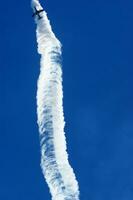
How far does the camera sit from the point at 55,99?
8094 centimetres

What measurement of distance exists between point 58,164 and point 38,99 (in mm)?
7772

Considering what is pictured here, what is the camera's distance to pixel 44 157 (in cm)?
7831

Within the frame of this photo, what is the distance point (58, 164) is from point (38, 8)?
25536 mm

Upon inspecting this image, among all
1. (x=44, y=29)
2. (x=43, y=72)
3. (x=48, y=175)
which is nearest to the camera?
A: (x=48, y=175)

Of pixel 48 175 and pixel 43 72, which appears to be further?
pixel 43 72

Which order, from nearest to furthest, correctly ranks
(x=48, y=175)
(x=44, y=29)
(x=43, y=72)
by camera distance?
(x=48, y=175)
(x=43, y=72)
(x=44, y=29)

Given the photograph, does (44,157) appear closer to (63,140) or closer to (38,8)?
(63,140)

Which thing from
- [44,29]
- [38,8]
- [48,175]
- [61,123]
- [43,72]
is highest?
[38,8]

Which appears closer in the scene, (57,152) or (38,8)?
(57,152)

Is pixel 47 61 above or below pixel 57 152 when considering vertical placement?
above

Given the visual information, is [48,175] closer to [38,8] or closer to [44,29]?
[44,29]

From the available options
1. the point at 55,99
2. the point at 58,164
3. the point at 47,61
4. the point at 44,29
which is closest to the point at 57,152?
the point at 58,164

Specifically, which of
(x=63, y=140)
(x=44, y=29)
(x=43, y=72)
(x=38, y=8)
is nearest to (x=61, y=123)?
(x=63, y=140)

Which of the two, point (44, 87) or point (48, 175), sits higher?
point (44, 87)
